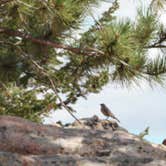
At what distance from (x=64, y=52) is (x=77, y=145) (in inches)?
285

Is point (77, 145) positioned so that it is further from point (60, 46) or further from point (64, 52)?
point (64, 52)

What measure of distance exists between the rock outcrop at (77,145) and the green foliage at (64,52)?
316cm

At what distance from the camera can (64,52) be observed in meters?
11.0

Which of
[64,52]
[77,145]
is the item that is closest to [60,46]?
[64,52]

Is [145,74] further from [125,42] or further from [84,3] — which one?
[84,3]

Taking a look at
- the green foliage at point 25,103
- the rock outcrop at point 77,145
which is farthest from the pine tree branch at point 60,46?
the rock outcrop at point 77,145

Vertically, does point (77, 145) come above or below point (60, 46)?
below

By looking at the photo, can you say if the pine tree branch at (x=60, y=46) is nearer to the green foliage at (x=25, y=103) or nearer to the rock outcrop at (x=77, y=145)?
the green foliage at (x=25, y=103)

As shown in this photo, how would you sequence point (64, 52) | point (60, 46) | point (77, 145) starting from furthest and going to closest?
point (64, 52) < point (60, 46) < point (77, 145)

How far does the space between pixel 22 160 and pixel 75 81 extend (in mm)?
7905

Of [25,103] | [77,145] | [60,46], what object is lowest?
[25,103]

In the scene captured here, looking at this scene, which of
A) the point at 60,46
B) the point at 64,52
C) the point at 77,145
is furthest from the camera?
the point at 64,52

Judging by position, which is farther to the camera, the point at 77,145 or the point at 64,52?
the point at 64,52

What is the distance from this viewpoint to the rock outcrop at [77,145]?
131 inches
